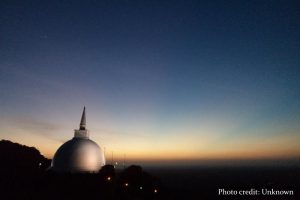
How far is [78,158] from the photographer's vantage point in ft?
159

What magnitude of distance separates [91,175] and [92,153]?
20.1ft

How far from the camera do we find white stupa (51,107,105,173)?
47.9 m

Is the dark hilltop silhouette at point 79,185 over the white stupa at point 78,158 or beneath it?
beneath

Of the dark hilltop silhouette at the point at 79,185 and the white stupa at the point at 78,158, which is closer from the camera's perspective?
the dark hilltop silhouette at the point at 79,185

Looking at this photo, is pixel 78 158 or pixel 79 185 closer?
pixel 79 185

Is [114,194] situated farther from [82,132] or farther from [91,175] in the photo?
[82,132]

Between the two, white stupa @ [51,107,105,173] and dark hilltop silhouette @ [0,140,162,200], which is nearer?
dark hilltop silhouette @ [0,140,162,200]

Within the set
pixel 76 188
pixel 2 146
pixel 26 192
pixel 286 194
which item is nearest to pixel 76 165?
pixel 76 188

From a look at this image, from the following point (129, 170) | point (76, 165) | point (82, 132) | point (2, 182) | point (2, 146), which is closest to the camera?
point (2, 182)

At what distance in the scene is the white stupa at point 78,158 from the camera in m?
47.9

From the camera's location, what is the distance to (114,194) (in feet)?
135

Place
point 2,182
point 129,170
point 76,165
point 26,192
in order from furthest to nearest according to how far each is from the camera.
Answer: point 129,170 < point 76,165 < point 2,182 < point 26,192

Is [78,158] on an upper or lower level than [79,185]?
upper

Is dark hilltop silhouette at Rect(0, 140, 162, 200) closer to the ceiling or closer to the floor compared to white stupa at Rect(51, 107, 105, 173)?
closer to the floor
